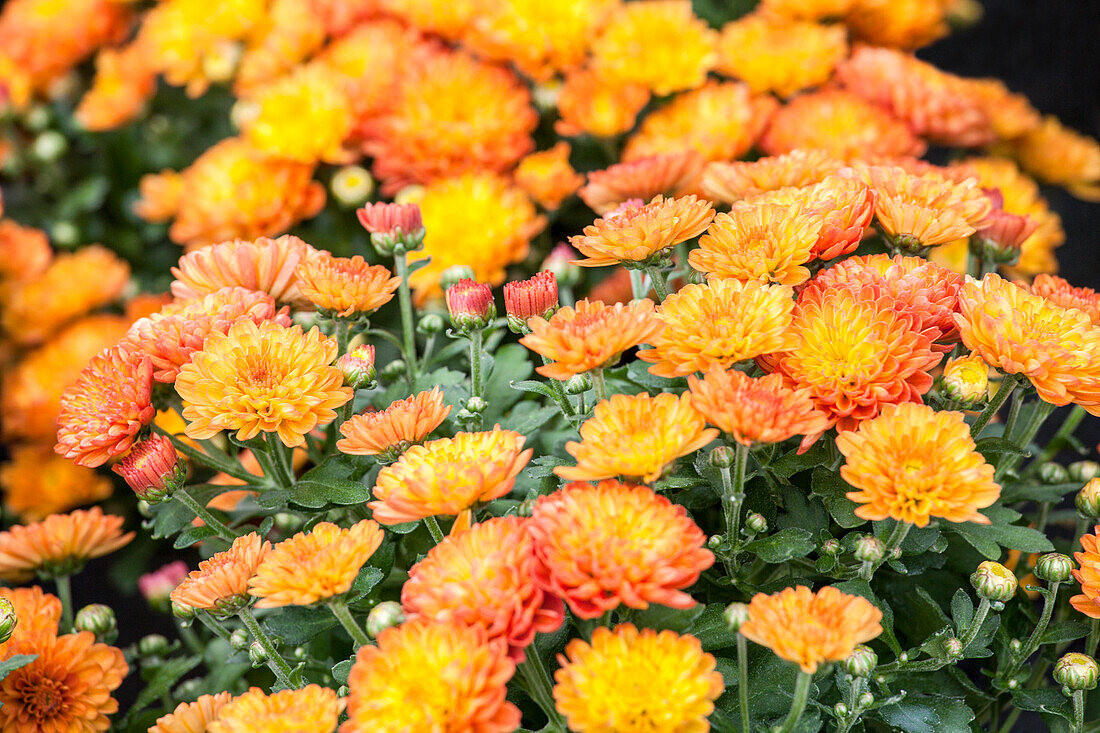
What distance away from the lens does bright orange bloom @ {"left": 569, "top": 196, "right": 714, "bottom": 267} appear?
798 mm

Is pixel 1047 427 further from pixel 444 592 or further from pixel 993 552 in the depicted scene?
pixel 444 592

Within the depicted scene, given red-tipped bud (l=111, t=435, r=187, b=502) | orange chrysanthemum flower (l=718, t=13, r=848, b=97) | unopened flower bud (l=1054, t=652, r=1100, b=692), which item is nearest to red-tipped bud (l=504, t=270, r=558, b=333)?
red-tipped bud (l=111, t=435, r=187, b=502)

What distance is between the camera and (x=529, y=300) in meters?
0.83

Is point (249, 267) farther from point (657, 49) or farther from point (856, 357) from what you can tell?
point (657, 49)

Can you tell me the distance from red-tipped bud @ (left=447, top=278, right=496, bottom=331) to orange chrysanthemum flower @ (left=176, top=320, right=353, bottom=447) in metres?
0.13

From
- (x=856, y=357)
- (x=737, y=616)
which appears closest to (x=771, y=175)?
(x=856, y=357)

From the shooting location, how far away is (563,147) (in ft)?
4.53

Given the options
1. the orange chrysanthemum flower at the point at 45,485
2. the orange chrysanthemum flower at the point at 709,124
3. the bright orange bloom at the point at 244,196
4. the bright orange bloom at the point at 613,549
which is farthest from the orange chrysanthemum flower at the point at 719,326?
the orange chrysanthemum flower at the point at 45,485

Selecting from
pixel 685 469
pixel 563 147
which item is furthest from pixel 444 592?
pixel 563 147

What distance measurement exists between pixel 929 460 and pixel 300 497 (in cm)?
57

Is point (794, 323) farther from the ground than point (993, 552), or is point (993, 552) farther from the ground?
point (794, 323)

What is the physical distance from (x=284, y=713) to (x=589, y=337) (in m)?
0.37

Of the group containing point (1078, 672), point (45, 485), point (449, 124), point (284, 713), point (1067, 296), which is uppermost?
point (449, 124)

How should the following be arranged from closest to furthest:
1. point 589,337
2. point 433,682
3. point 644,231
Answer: point 433,682 < point 589,337 < point 644,231
